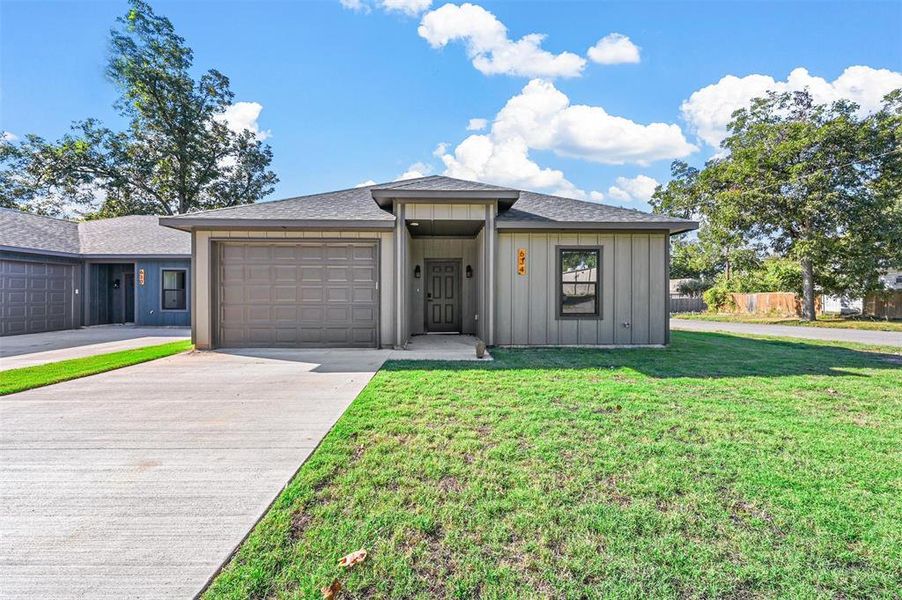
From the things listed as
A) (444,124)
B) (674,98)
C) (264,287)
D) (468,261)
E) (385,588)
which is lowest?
(385,588)

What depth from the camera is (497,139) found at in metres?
17.7

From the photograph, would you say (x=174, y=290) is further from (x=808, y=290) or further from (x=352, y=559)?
(x=808, y=290)

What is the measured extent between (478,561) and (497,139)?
59.5 feet

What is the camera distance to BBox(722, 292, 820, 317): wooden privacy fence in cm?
1952

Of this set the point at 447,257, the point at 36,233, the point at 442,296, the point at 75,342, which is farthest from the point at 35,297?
the point at 447,257

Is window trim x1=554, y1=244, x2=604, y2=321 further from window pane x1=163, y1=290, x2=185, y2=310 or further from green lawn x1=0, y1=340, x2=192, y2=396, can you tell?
window pane x1=163, y1=290, x2=185, y2=310

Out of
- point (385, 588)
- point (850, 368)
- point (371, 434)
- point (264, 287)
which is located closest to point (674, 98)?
point (850, 368)

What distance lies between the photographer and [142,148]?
22.3 m

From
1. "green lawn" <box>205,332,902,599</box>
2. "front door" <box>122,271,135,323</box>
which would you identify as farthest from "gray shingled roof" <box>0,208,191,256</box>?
"green lawn" <box>205,332,902,599</box>

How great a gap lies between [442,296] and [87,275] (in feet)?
39.7

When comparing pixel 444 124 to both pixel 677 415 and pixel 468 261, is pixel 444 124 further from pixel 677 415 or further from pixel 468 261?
pixel 677 415

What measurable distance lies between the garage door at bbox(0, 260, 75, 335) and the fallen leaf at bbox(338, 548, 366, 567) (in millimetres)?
14484

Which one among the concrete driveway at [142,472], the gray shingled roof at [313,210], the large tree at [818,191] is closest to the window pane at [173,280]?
the gray shingled roof at [313,210]

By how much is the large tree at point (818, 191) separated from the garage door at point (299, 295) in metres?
17.8
